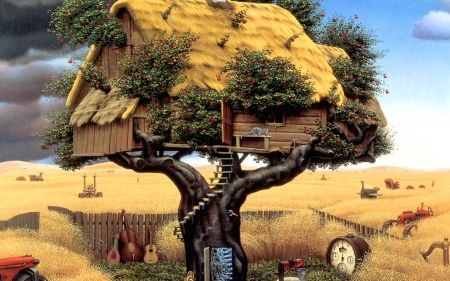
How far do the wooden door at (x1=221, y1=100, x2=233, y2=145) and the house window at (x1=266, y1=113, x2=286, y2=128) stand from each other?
1.13 m

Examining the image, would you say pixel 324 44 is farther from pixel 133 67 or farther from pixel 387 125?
pixel 133 67

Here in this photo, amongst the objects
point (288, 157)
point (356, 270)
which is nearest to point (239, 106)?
point (288, 157)

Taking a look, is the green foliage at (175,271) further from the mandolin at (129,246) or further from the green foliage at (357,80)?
the green foliage at (357,80)

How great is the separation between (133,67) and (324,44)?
853 cm

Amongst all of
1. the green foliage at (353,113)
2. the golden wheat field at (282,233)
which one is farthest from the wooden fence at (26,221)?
the green foliage at (353,113)

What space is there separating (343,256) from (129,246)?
7602 mm

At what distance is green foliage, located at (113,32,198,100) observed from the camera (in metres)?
20.9

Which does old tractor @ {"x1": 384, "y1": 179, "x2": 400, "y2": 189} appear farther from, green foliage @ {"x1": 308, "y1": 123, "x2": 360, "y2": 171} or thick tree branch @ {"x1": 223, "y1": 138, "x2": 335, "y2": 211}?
thick tree branch @ {"x1": 223, "y1": 138, "x2": 335, "y2": 211}

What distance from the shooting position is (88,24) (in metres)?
22.5

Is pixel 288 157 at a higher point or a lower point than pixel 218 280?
higher

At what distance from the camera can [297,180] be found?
5991cm

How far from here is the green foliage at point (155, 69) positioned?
823 inches

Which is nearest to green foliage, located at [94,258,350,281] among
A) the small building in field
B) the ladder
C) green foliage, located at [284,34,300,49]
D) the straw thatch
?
the ladder

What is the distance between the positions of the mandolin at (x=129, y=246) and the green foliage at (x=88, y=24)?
743 centimetres
